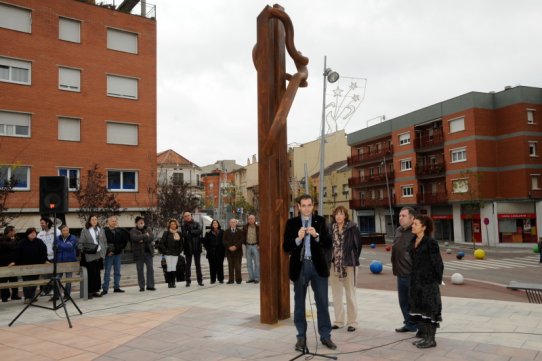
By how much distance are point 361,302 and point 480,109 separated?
3726 centimetres

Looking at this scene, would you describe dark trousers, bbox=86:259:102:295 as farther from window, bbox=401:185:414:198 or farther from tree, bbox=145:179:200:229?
window, bbox=401:185:414:198

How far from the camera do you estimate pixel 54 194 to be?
8.43 meters

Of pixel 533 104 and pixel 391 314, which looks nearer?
pixel 391 314

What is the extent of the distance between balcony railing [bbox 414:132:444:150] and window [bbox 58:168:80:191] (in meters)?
33.3

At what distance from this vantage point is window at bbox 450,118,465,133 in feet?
139

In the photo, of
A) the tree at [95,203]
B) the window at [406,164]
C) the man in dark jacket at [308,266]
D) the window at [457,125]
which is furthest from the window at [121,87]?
the window at [406,164]

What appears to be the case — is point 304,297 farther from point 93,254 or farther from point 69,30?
point 69,30

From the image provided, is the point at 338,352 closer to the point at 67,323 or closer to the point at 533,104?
the point at 67,323

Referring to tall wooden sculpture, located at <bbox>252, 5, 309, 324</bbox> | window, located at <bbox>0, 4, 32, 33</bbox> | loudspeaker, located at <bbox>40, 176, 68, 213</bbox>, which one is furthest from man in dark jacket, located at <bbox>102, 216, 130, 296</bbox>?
window, located at <bbox>0, 4, 32, 33</bbox>

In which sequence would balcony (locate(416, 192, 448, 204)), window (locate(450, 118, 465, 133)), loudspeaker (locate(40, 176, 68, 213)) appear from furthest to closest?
balcony (locate(416, 192, 448, 204))
window (locate(450, 118, 465, 133))
loudspeaker (locate(40, 176, 68, 213))

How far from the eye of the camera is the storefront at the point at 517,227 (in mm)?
38844

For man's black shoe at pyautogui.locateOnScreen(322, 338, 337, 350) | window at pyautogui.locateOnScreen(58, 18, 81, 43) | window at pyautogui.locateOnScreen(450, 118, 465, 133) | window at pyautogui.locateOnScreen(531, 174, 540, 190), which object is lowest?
man's black shoe at pyautogui.locateOnScreen(322, 338, 337, 350)

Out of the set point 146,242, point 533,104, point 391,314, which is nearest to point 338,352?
point 391,314

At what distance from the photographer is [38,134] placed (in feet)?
84.7
